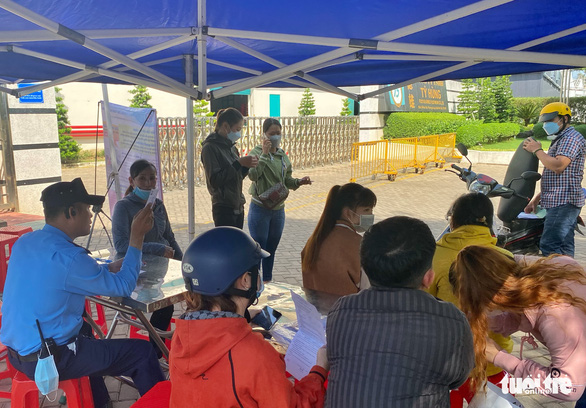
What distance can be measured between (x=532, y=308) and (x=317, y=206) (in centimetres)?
877

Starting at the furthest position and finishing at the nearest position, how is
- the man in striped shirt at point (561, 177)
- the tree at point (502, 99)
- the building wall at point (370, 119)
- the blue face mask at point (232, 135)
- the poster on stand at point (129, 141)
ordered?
the tree at point (502, 99) < the building wall at point (370, 119) < the poster on stand at point (129, 141) < the man in striped shirt at point (561, 177) < the blue face mask at point (232, 135)

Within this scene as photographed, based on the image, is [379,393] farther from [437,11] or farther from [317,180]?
[317,180]

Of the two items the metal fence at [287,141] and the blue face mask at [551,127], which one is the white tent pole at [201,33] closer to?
the blue face mask at [551,127]

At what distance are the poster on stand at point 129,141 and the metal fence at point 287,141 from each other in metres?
6.50

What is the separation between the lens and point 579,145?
4.73m

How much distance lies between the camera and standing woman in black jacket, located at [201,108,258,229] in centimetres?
450

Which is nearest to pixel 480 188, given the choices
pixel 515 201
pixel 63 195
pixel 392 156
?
pixel 515 201

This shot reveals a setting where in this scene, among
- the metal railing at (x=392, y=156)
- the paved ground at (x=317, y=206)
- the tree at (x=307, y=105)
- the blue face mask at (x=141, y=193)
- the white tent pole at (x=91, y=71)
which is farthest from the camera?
the tree at (x=307, y=105)

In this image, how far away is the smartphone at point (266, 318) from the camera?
2.65 metres

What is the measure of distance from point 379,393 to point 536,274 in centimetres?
95

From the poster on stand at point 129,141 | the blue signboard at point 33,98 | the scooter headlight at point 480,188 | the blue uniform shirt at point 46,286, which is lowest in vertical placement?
the blue uniform shirt at point 46,286

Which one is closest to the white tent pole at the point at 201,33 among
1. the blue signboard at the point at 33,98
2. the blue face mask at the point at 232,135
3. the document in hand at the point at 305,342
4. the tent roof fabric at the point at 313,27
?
the tent roof fabric at the point at 313,27

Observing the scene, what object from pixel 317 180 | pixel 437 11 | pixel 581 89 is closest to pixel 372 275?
pixel 437 11

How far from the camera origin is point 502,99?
84.3 feet
